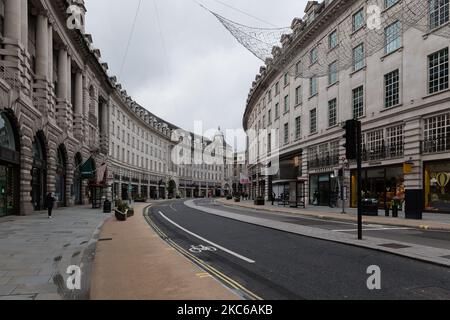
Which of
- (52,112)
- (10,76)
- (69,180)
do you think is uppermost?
(10,76)

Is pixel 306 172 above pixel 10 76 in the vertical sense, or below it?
below

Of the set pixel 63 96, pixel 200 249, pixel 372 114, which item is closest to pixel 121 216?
pixel 200 249

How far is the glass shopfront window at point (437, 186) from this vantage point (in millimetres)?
23562

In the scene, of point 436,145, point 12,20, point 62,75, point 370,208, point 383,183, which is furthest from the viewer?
point 62,75

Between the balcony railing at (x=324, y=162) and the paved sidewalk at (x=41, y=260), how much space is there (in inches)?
994

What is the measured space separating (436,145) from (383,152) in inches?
192

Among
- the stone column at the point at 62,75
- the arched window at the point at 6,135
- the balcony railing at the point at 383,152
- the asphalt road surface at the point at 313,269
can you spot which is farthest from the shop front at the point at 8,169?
the balcony railing at the point at 383,152

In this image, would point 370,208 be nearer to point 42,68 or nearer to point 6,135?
point 6,135

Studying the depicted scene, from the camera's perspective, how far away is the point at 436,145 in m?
24.1

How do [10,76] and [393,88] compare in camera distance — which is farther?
[393,88]

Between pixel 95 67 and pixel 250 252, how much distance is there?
42749 millimetres

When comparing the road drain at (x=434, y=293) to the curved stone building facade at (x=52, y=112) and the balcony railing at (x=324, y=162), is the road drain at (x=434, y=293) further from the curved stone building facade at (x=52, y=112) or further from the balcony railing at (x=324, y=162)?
the balcony railing at (x=324, y=162)

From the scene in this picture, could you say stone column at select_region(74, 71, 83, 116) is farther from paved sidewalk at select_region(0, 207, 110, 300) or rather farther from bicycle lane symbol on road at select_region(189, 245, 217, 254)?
bicycle lane symbol on road at select_region(189, 245, 217, 254)
